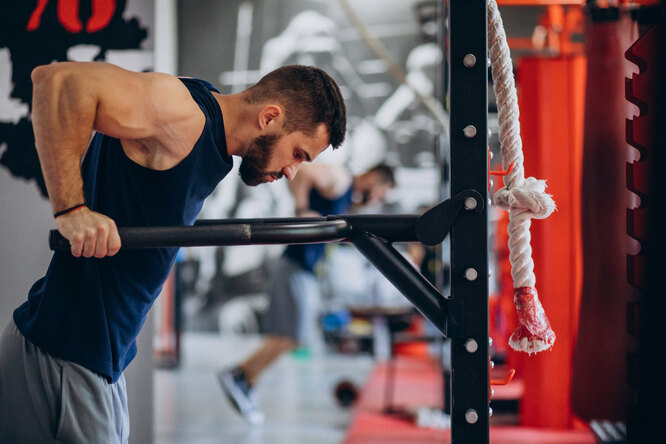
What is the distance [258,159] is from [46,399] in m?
0.65

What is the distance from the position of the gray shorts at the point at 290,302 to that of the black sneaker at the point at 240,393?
1.07ft

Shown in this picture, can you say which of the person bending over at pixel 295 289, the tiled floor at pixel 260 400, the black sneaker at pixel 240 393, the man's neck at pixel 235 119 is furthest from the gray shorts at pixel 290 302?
the man's neck at pixel 235 119

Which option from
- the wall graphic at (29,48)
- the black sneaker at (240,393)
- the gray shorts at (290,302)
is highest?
the wall graphic at (29,48)

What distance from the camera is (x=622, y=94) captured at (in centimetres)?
206

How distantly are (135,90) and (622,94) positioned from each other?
155 cm

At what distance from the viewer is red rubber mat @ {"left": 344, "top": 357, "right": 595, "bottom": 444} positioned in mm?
3188

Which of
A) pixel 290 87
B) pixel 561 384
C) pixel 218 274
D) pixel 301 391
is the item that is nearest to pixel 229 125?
pixel 290 87

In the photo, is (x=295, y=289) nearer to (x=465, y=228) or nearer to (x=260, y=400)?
(x=260, y=400)

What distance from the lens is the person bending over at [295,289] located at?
392cm

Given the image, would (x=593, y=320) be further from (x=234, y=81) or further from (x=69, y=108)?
(x=234, y=81)

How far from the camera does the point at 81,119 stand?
→ 44.5 inches

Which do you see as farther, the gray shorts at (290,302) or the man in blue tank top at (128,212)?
the gray shorts at (290,302)

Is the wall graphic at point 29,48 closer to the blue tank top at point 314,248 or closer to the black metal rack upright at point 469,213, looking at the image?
the black metal rack upright at point 469,213

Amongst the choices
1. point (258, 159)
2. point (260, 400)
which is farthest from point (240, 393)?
point (258, 159)
